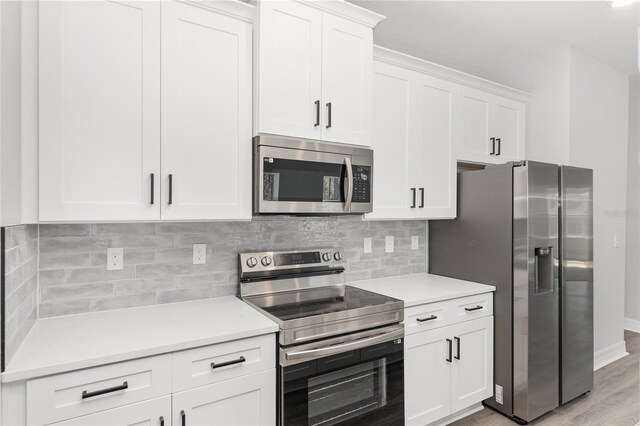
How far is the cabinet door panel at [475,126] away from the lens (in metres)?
2.91

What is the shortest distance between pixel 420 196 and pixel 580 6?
170 cm

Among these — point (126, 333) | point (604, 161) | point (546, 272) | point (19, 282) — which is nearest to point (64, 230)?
point (19, 282)

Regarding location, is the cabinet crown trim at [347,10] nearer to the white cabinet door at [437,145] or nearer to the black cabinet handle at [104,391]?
the white cabinet door at [437,145]

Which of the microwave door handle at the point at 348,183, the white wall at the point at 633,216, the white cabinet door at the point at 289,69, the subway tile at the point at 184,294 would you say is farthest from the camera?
the white wall at the point at 633,216

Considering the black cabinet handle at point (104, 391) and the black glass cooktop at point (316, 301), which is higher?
the black glass cooktop at point (316, 301)

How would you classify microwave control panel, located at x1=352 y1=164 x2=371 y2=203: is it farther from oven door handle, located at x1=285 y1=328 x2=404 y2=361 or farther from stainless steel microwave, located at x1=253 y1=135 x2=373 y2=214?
oven door handle, located at x1=285 y1=328 x2=404 y2=361

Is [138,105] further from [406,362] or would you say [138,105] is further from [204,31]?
[406,362]

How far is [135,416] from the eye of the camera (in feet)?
4.64

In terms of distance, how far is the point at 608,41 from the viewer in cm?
309

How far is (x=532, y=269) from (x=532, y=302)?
0.22 meters

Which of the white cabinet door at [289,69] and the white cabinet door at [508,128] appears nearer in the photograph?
the white cabinet door at [289,69]

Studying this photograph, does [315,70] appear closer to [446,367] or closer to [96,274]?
[96,274]

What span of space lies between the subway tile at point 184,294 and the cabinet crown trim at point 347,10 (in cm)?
171

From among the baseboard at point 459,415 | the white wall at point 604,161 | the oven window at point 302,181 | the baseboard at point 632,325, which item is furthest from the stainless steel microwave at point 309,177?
the baseboard at point 632,325
